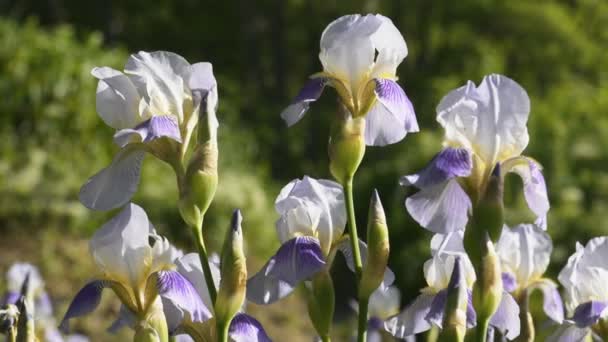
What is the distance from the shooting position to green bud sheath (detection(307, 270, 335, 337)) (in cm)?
94

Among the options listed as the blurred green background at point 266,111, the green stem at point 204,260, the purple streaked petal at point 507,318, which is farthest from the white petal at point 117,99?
the blurred green background at point 266,111

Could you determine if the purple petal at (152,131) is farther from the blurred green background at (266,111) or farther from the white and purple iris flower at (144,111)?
the blurred green background at (266,111)

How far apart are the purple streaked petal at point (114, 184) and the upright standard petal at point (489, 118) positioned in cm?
28

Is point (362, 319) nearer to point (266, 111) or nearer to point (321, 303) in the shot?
point (321, 303)

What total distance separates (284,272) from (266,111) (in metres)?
8.79

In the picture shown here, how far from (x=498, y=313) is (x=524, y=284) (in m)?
0.14

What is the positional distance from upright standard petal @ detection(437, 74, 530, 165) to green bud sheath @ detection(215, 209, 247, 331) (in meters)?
0.22

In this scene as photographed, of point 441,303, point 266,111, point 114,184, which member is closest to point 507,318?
point 441,303

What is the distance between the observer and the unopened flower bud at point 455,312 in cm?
82

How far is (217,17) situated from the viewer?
1122 cm

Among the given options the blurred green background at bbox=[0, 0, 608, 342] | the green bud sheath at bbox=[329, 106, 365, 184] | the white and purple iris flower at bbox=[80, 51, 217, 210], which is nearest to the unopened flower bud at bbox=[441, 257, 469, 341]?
the green bud sheath at bbox=[329, 106, 365, 184]

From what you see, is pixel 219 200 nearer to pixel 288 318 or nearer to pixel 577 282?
pixel 288 318

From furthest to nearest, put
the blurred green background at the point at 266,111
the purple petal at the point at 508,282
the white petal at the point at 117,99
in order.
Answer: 1. the blurred green background at the point at 266,111
2. the purple petal at the point at 508,282
3. the white petal at the point at 117,99

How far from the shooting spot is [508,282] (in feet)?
3.41
